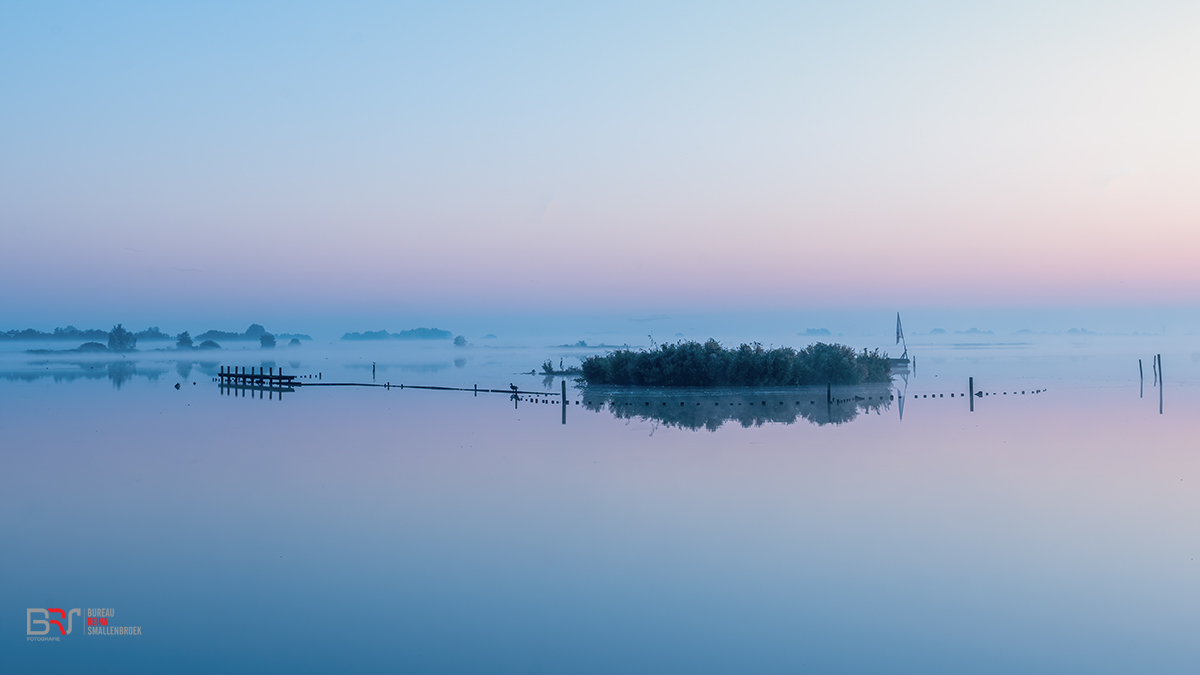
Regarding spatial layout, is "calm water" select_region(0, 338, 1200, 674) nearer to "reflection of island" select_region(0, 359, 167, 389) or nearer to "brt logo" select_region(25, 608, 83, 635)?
"brt logo" select_region(25, 608, 83, 635)

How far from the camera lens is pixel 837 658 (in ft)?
30.8

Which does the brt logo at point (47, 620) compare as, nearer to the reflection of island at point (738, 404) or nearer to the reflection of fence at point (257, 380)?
the reflection of island at point (738, 404)

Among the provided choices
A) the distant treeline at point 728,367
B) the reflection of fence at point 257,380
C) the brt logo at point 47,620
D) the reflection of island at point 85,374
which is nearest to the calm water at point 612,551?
the brt logo at point 47,620

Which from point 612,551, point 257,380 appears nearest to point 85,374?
point 257,380

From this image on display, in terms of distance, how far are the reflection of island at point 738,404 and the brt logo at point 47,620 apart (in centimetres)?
2113

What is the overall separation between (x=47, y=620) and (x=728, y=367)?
3982 centimetres

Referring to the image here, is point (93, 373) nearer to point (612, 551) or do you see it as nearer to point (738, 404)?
point (738, 404)

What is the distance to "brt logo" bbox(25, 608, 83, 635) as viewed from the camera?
10.4 meters

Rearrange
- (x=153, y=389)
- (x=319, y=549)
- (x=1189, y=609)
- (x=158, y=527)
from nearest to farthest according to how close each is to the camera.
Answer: (x=1189, y=609), (x=319, y=549), (x=158, y=527), (x=153, y=389)

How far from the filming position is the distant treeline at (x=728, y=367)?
48.1 meters

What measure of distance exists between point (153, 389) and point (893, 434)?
47.2 meters

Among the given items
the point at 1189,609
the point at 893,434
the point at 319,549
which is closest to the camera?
the point at 1189,609

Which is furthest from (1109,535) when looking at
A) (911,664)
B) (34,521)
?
(34,521)

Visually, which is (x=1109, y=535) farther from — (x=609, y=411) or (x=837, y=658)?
(x=609, y=411)
